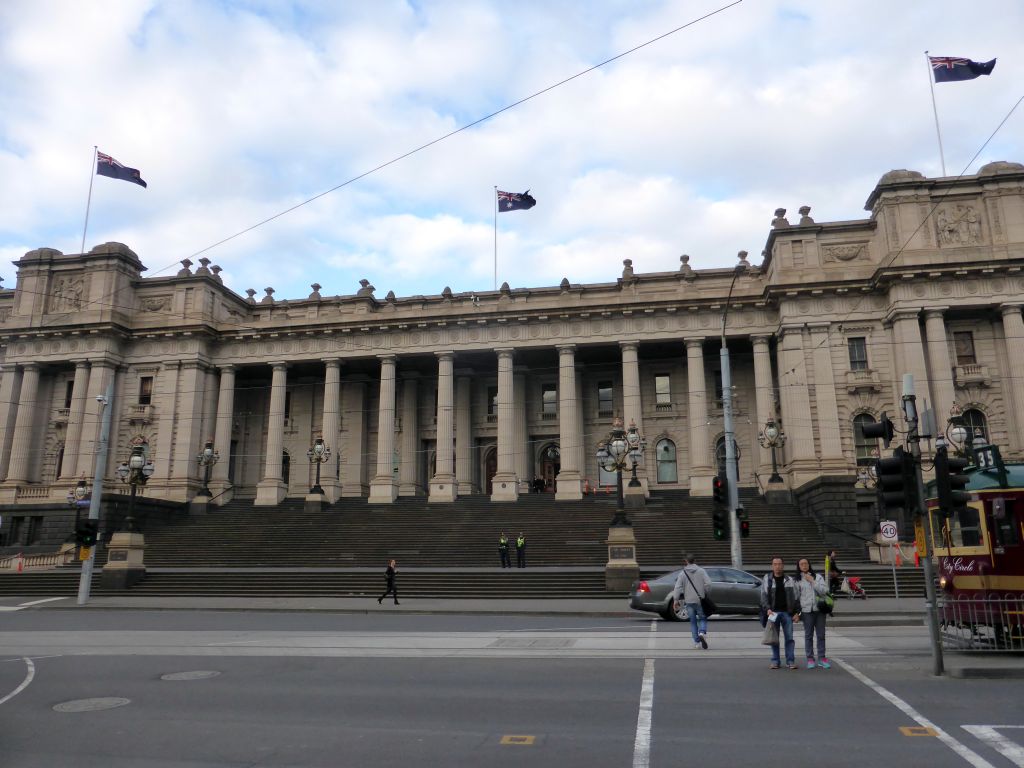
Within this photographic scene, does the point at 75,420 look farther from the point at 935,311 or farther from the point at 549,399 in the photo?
the point at 935,311

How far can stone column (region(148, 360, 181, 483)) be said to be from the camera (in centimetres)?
4462

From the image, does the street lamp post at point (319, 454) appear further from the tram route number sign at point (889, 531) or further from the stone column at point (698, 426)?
the tram route number sign at point (889, 531)

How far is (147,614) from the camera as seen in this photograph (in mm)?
22875

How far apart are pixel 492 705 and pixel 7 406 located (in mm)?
47904

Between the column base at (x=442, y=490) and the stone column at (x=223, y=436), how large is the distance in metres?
13.3

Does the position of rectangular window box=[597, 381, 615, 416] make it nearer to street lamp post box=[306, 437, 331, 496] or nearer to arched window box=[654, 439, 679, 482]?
arched window box=[654, 439, 679, 482]

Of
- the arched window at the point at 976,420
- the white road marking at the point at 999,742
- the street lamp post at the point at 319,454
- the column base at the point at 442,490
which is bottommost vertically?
the white road marking at the point at 999,742

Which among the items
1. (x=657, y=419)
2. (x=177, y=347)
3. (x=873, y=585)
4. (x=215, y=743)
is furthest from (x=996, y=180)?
(x=177, y=347)

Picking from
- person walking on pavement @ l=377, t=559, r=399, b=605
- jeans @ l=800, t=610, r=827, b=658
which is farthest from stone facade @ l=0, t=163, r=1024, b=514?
jeans @ l=800, t=610, r=827, b=658

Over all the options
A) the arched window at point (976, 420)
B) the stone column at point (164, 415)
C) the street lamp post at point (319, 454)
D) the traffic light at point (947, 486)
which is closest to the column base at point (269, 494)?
the street lamp post at point (319, 454)

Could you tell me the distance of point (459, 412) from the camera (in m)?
47.7

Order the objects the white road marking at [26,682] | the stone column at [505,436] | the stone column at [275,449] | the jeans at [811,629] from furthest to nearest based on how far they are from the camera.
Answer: the stone column at [275,449], the stone column at [505,436], the jeans at [811,629], the white road marking at [26,682]

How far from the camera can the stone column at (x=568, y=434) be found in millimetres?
40562

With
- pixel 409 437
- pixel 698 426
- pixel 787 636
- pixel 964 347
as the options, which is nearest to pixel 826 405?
pixel 698 426
